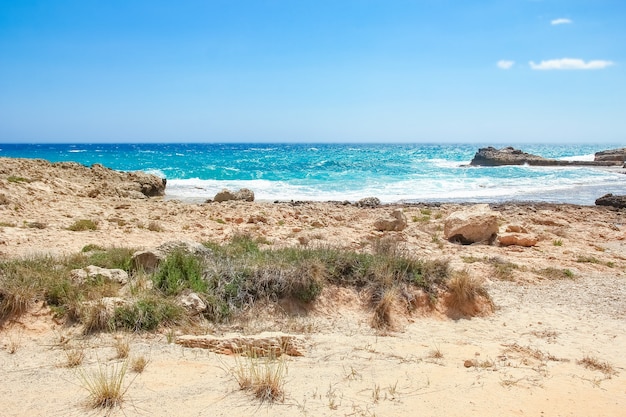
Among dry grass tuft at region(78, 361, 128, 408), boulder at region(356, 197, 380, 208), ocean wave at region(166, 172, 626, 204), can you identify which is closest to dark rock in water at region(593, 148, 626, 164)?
ocean wave at region(166, 172, 626, 204)

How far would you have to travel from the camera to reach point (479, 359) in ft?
16.9

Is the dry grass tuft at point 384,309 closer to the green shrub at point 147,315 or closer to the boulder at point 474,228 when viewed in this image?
the green shrub at point 147,315

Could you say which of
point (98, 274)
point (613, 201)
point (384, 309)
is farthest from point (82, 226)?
point (613, 201)

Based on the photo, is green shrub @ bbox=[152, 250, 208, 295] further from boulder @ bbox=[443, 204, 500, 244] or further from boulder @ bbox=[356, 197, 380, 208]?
boulder @ bbox=[356, 197, 380, 208]

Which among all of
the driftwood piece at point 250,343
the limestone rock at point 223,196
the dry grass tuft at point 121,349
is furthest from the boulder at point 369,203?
the dry grass tuft at point 121,349

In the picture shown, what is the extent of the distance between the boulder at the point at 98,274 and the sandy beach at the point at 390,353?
0.57 meters

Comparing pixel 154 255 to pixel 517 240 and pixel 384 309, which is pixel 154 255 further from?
pixel 517 240

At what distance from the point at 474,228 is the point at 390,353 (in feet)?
23.2

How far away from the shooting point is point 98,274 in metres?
6.31

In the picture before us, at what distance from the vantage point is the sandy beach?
407cm

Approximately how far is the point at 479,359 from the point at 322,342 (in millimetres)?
1810

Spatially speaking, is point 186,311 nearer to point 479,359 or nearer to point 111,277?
point 111,277

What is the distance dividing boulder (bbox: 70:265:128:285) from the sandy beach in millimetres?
571

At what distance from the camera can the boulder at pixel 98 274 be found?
623cm
